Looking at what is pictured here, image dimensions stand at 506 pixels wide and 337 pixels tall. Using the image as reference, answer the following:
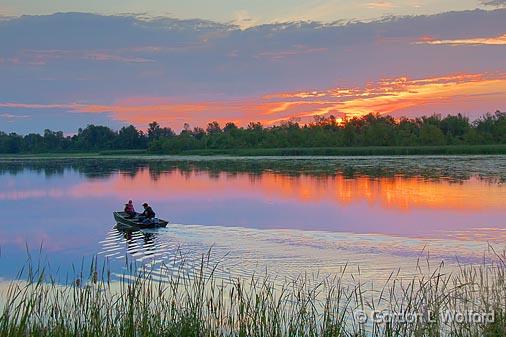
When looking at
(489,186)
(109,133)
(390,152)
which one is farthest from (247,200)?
(109,133)

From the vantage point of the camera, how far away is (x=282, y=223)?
81.0 ft

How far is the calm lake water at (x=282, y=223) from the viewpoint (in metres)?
17.3

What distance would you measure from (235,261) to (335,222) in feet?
26.8

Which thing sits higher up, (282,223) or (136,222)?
(136,222)

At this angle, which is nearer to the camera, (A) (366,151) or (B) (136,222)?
(B) (136,222)

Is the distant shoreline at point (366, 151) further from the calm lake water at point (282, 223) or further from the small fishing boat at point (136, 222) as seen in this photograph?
the small fishing boat at point (136, 222)

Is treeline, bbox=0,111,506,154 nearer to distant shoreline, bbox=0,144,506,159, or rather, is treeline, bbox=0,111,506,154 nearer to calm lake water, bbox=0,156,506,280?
distant shoreline, bbox=0,144,506,159

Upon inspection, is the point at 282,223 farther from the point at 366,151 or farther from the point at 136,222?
the point at 366,151

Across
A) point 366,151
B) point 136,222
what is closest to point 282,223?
point 136,222

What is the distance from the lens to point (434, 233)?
20656 mm

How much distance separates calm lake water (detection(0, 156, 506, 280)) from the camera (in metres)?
17.3

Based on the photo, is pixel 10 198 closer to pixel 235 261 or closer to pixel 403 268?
pixel 235 261

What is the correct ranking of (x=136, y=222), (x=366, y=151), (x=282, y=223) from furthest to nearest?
1. (x=366, y=151)
2. (x=282, y=223)
3. (x=136, y=222)

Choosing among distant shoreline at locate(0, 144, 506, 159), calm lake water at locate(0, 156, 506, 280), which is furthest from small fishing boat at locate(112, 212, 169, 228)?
distant shoreline at locate(0, 144, 506, 159)
